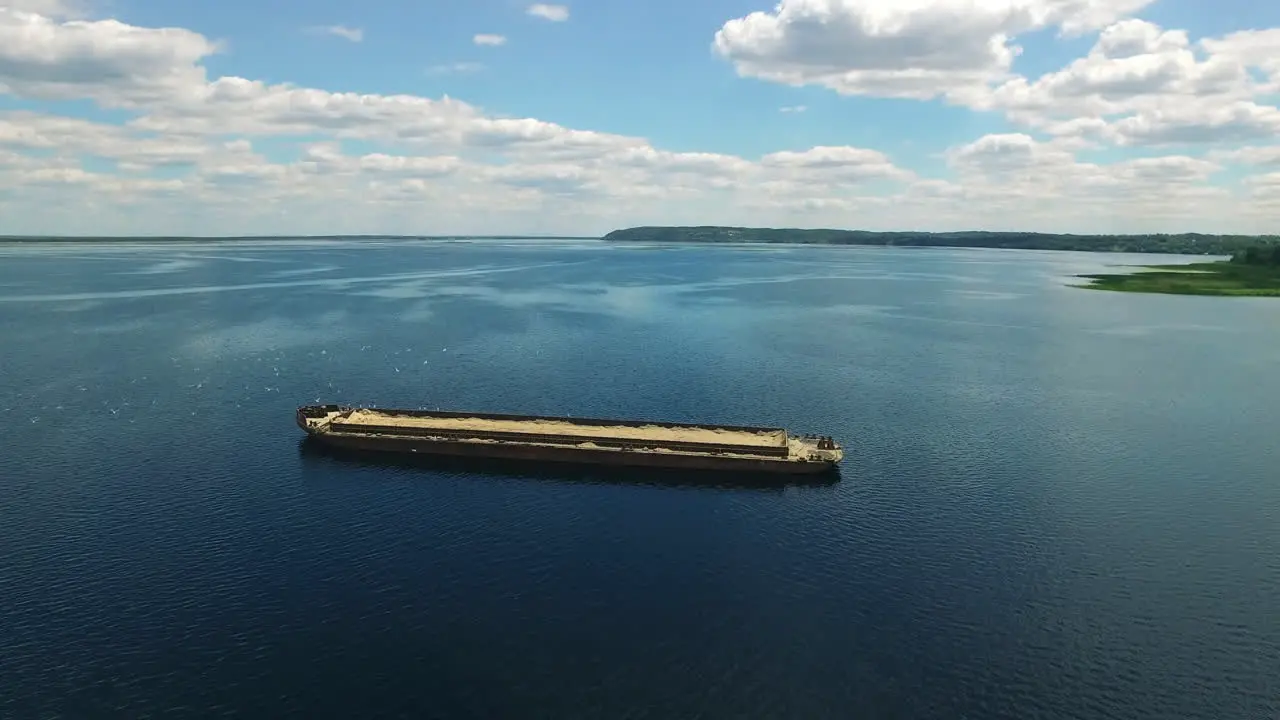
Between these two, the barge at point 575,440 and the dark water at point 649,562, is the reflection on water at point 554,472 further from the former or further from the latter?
the dark water at point 649,562

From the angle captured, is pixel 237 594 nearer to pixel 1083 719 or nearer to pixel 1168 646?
pixel 1083 719

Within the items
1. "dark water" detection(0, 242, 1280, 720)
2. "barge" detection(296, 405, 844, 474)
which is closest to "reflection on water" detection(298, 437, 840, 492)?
"barge" detection(296, 405, 844, 474)

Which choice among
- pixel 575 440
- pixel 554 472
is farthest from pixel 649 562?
pixel 575 440

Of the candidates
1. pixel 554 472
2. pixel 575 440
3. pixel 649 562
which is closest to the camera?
pixel 649 562

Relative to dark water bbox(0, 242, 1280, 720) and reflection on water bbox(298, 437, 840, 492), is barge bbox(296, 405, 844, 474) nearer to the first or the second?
reflection on water bbox(298, 437, 840, 492)

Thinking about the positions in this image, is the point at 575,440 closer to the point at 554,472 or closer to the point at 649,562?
the point at 554,472

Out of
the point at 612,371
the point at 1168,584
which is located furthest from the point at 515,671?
the point at 612,371
